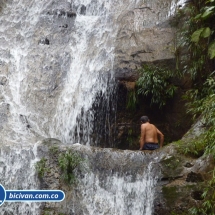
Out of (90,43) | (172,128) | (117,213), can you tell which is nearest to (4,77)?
(90,43)

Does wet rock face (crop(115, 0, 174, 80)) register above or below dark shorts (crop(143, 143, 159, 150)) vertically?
above

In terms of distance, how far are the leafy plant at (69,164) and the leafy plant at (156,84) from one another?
290 cm

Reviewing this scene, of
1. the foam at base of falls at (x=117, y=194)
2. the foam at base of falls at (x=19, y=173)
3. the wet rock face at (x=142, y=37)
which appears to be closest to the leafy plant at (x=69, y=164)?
the foam at base of falls at (x=117, y=194)

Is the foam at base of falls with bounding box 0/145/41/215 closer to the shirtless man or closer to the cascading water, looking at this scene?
the cascading water

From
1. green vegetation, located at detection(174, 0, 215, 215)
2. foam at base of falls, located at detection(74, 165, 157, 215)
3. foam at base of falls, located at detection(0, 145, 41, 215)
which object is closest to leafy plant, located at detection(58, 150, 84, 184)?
foam at base of falls, located at detection(74, 165, 157, 215)

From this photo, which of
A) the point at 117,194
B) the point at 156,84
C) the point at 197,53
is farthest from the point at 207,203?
the point at 197,53

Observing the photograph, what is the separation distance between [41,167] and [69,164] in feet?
1.78

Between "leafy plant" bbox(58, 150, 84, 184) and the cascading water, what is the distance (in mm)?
252

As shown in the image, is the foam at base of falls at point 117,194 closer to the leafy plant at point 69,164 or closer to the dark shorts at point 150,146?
the leafy plant at point 69,164

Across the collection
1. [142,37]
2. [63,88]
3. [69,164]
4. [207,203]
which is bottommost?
[207,203]

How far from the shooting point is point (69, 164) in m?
7.30

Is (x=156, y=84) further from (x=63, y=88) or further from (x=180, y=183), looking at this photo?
(x=180, y=183)

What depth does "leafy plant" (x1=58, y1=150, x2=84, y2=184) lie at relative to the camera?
7.26 meters

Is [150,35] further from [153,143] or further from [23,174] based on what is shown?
[23,174]
